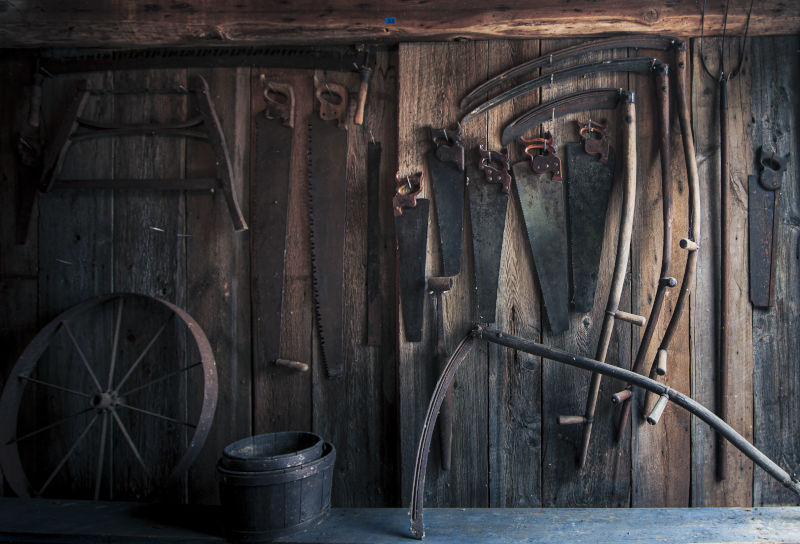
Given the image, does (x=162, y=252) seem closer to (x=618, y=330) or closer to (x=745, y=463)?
Result: (x=618, y=330)

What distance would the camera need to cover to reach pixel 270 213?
2232mm

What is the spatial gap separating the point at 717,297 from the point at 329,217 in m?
1.61

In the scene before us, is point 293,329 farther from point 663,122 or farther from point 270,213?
point 663,122

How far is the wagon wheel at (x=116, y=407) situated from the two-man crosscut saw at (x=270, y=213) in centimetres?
34

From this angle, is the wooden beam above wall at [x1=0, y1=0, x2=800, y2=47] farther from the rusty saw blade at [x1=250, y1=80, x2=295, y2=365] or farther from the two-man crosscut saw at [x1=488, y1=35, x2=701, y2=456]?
the rusty saw blade at [x1=250, y1=80, x2=295, y2=365]

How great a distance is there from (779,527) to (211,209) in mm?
2416

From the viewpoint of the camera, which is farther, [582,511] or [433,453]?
[433,453]

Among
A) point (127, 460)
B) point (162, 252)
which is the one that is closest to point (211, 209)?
point (162, 252)

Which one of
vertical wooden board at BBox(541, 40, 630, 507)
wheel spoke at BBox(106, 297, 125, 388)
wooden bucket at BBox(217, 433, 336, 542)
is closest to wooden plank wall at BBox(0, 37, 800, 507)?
vertical wooden board at BBox(541, 40, 630, 507)

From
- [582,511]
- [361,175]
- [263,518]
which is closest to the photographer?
[263,518]

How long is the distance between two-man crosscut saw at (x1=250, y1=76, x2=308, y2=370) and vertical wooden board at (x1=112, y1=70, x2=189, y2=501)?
1.05 feet

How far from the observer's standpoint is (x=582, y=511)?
195 cm

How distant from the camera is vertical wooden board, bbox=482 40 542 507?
2.14m

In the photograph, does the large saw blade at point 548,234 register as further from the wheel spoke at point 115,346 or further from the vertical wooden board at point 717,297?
the wheel spoke at point 115,346
